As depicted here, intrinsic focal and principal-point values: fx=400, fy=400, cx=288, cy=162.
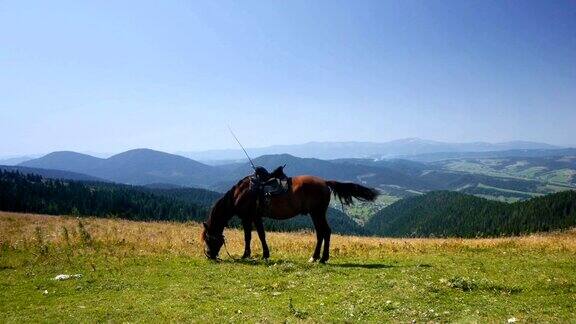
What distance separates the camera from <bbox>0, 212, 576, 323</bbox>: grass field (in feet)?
33.7

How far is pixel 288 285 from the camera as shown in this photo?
13117mm

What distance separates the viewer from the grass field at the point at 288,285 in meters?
10.3

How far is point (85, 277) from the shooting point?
48.9 ft

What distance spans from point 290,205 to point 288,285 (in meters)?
5.16

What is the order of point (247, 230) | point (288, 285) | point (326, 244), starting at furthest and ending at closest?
point (247, 230) → point (326, 244) → point (288, 285)

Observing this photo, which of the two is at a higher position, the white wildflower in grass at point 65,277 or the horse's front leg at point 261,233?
the horse's front leg at point 261,233

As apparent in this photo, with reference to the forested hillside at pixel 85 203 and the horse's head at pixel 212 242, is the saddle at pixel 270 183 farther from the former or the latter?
the forested hillside at pixel 85 203

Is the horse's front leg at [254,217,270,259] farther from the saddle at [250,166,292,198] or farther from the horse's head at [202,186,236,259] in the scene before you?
the horse's head at [202,186,236,259]

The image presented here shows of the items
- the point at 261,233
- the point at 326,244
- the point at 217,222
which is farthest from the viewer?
the point at 217,222

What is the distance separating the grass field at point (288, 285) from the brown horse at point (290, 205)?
1.11 meters

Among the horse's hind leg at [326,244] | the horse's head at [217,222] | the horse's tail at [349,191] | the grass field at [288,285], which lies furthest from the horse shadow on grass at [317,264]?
the horse's tail at [349,191]

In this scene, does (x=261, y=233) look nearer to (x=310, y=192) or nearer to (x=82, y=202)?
(x=310, y=192)

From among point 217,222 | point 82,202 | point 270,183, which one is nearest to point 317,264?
point 270,183

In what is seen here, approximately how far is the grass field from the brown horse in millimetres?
1107
